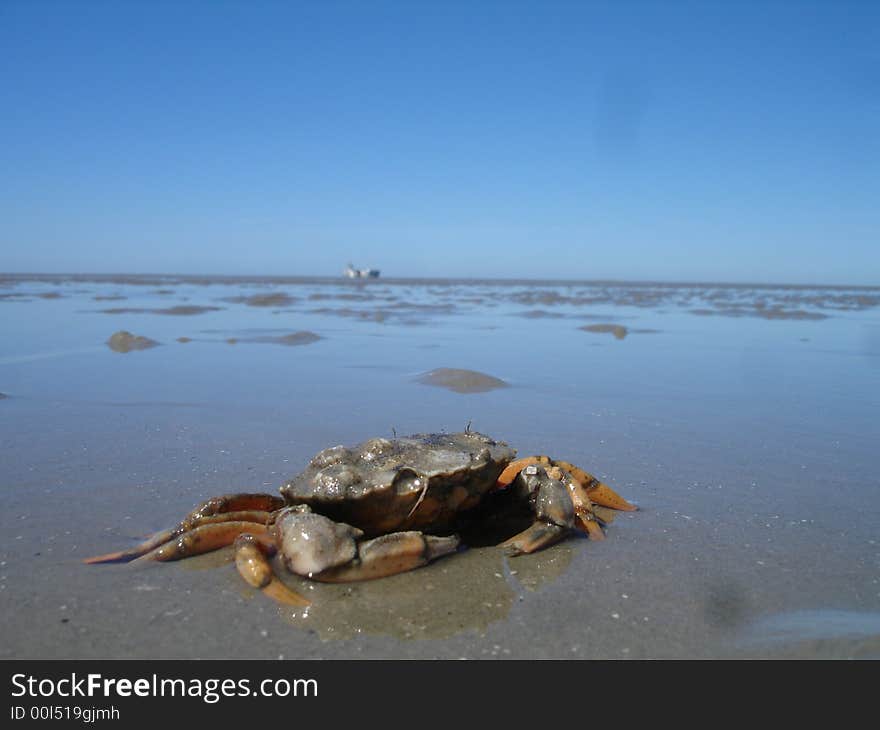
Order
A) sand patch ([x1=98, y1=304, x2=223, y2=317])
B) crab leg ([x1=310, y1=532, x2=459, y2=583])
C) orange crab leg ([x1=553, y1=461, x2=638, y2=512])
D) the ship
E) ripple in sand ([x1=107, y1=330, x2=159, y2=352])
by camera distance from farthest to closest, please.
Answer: the ship, sand patch ([x1=98, y1=304, x2=223, y2=317]), ripple in sand ([x1=107, y1=330, x2=159, y2=352]), orange crab leg ([x1=553, y1=461, x2=638, y2=512]), crab leg ([x1=310, y1=532, x2=459, y2=583])

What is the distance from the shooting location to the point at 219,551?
390cm

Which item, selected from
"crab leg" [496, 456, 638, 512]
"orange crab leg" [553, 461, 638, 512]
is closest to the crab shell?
"crab leg" [496, 456, 638, 512]

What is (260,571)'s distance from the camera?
3.45m

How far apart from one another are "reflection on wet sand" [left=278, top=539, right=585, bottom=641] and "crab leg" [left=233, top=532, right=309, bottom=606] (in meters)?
0.07

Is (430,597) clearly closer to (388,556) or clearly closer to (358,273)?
(388,556)

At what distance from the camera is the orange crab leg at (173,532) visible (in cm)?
376

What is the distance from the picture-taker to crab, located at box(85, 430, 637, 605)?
3496 mm

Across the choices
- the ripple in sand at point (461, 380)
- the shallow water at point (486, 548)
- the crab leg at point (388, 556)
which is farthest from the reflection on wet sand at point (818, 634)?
the ripple in sand at point (461, 380)

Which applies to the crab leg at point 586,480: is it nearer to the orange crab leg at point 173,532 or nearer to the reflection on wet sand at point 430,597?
the reflection on wet sand at point 430,597

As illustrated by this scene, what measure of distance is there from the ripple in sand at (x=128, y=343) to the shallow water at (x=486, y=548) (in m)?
0.49

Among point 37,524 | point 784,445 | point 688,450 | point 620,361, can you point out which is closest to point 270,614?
point 37,524

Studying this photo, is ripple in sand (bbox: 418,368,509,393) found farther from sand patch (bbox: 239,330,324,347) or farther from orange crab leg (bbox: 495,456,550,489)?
sand patch (bbox: 239,330,324,347)
